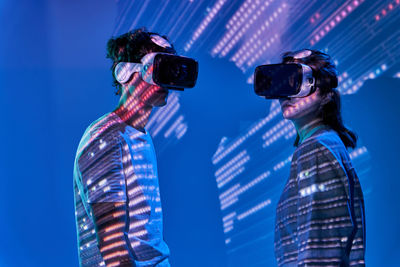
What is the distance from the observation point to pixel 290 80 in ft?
4.57

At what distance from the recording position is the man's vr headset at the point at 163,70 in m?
1.54

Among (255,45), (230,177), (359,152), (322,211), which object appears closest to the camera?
(322,211)

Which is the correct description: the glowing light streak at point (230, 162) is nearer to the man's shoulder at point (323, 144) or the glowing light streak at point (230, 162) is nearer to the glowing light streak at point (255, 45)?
the glowing light streak at point (255, 45)

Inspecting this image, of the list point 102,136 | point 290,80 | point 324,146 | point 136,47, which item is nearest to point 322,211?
point 324,146

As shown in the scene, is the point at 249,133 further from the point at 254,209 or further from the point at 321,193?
the point at 321,193

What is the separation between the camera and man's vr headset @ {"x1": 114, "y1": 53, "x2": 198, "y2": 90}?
5.07 ft

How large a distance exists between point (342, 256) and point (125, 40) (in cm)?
108

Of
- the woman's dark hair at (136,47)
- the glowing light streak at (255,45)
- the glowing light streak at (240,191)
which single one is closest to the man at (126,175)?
the woman's dark hair at (136,47)

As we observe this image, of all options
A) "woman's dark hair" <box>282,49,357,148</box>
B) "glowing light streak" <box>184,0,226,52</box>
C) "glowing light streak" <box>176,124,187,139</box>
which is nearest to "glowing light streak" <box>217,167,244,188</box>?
"glowing light streak" <box>176,124,187,139</box>

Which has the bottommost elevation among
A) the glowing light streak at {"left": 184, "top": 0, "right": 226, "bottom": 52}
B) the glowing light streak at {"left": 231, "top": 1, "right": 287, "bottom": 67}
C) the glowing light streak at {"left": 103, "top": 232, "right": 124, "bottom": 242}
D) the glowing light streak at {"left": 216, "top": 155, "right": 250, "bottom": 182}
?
the glowing light streak at {"left": 103, "top": 232, "right": 124, "bottom": 242}

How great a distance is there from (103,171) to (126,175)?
9 centimetres

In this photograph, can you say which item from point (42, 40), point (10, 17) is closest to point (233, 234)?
point (42, 40)

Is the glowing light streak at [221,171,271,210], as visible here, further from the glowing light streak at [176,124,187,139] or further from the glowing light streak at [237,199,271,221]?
the glowing light streak at [176,124,187,139]

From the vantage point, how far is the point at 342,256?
1136mm
